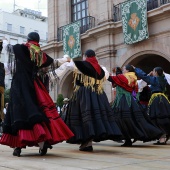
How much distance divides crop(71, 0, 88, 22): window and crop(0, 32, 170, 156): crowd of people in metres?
10.4

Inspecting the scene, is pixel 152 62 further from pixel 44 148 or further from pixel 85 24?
pixel 44 148

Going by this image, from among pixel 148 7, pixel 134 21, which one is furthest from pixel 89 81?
pixel 148 7

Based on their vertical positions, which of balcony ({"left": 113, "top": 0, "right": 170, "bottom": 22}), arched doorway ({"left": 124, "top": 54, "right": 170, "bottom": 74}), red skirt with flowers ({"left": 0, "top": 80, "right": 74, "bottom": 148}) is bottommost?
red skirt with flowers ({"left": 0, "top": 80, "right": 74, "bottom": 148})

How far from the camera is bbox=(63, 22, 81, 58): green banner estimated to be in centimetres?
1508

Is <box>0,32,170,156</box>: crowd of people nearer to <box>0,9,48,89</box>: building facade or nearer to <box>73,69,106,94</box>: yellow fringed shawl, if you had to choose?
<box>73,69,106,94</box>: yellow fringed shawl

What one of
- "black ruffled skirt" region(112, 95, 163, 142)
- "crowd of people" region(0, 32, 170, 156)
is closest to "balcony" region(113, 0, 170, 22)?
"crowd of people" region(0, 32, 170, 156)

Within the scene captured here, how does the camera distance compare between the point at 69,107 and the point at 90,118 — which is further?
the point at 69,107

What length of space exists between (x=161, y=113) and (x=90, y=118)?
7.19 ft

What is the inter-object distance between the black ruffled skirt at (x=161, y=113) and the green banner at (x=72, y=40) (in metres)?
8.99

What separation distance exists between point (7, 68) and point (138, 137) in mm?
2495

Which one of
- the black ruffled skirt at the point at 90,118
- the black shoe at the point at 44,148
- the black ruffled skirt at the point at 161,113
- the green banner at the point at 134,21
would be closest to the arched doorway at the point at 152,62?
the green banner at the point at 134,21

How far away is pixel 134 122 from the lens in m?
5.70

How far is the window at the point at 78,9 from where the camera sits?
15.8 m

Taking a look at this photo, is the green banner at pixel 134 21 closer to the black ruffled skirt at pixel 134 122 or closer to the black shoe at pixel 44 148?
the black ruffled skirt at pixel 134 122
